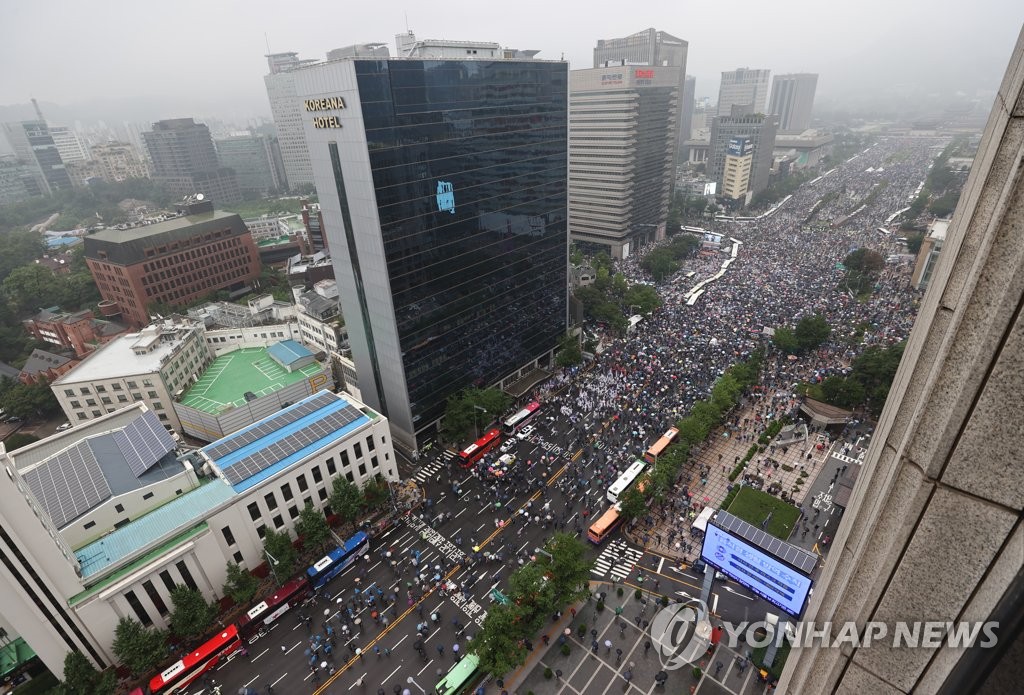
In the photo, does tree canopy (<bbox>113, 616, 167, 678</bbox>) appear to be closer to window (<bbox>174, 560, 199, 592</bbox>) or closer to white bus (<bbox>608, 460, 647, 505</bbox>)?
window (<bbox>174, 560, 199, 592</bbox>)

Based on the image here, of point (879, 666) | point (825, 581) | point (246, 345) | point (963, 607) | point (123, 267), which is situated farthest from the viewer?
point (123, 267)

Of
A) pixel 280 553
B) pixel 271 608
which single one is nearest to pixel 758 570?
pixel 271 608

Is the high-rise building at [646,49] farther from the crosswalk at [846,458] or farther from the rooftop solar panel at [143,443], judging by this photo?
the rooftop solar panel at [143,443]

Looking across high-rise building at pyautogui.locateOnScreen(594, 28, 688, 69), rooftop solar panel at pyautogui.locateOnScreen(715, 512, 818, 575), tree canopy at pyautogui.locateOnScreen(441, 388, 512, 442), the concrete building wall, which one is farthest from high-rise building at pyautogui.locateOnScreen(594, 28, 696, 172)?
the concrete building wall

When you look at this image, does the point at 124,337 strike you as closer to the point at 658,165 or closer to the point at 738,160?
the point at 658,165

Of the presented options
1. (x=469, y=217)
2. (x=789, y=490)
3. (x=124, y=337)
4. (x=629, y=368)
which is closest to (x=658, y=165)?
(x=629, y=368)

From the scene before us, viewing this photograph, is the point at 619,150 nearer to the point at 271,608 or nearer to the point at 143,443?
the point at 143,443

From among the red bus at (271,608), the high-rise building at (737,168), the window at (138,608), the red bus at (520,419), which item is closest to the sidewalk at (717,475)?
the red bus at (520,419)
